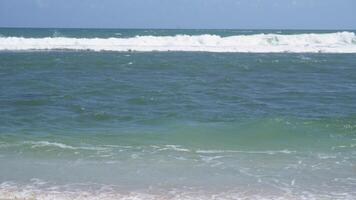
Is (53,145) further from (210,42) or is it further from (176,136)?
(210,42)

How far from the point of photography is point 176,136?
10.8m

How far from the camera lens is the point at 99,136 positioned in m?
10.7

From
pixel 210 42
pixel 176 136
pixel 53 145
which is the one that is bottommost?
pixel 53 145

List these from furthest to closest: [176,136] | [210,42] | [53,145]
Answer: [210,42]
[176,136]
[53,145]

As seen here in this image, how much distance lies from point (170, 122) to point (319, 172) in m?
4.88

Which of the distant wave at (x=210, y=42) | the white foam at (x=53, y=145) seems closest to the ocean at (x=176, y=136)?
the white foam at (x=53, y=145)

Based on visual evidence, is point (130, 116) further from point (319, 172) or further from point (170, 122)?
point (319, 172)

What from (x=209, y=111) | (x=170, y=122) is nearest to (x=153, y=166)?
(x=170, y=122)

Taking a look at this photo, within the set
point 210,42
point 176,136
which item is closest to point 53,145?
point 176,136

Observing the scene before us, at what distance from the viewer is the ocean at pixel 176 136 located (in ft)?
23.7

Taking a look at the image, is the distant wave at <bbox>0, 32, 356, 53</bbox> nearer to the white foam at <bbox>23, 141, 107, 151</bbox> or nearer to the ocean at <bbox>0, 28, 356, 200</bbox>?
the ocean at <bbox>0, 28, 356, 200</bbox>

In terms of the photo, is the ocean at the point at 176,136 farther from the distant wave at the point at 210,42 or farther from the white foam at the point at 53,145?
the distant wave at the point at 210,42

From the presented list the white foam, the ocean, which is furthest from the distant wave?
the white foam

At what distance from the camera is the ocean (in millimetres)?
7227
